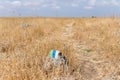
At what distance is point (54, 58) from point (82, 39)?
401 cm

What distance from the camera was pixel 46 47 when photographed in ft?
16.4

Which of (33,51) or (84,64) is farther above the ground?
(33,51)

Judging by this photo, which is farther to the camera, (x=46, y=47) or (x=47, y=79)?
(x=46, y=47)

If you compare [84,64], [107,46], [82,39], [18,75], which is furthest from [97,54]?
[18,75]

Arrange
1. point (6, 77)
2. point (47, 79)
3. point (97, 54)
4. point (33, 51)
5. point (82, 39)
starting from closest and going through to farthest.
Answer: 1. point (6, 77)
2. point (47, 79)
3. point (33, 51)
4. point (97, 54)
5. point (82, 39)

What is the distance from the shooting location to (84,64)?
15.9 ft

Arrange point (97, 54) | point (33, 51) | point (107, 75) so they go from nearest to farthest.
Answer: point (107, 75) → point (33, 51) → point (97, 54)

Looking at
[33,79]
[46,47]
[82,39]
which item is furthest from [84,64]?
[82,39]

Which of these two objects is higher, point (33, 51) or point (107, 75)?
point (33, 51)

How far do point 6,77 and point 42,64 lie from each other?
1124 millimetres

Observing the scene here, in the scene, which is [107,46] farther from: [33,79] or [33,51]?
[33,79]

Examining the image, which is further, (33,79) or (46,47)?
(46,47)

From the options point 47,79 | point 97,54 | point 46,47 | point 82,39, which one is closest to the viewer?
point 47,79

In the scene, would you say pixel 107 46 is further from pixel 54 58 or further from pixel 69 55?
pixel 54 58
